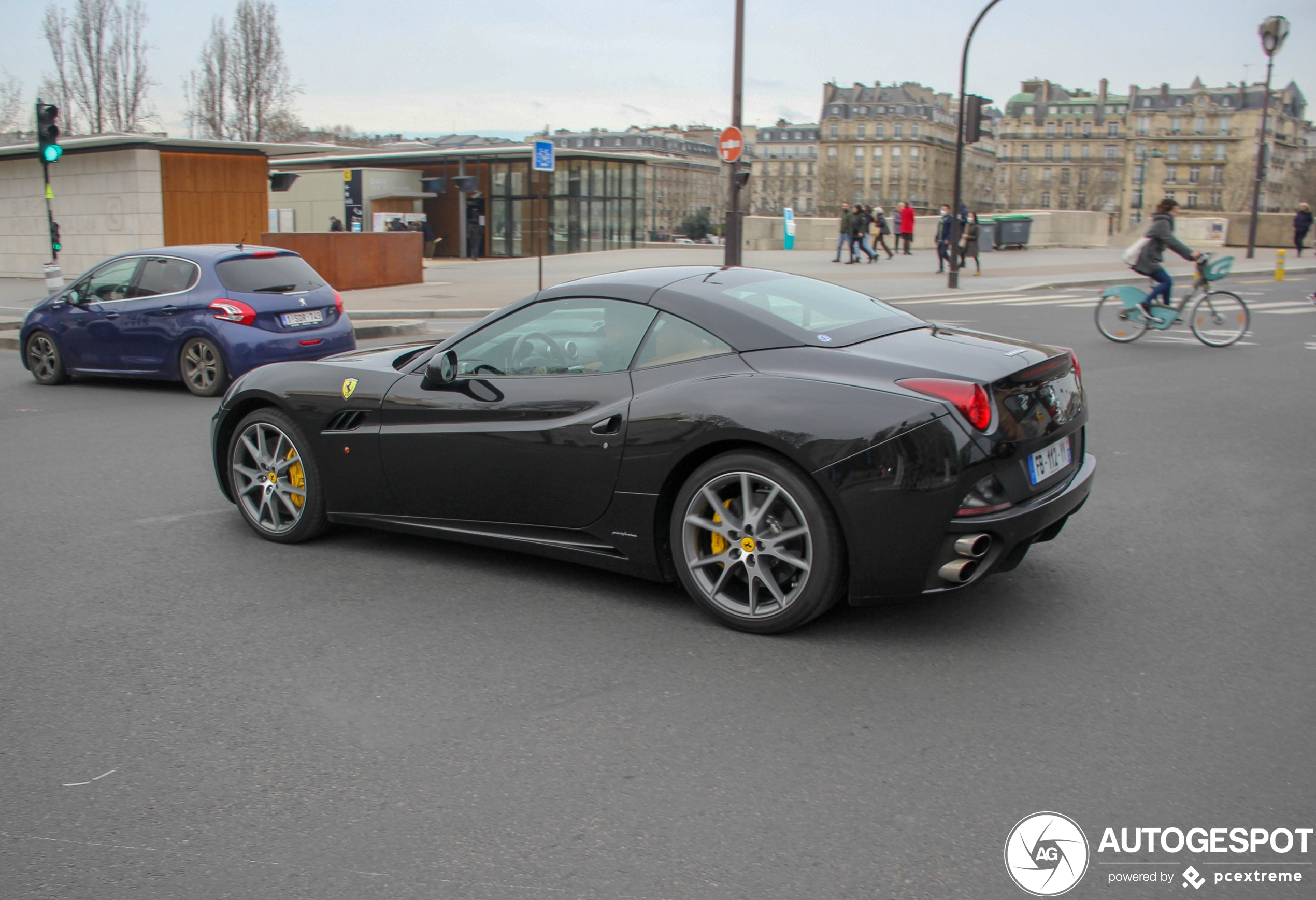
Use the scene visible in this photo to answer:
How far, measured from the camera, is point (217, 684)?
155 inches

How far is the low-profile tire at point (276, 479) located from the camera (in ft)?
18.3

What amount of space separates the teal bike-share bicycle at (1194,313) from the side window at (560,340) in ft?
37.1

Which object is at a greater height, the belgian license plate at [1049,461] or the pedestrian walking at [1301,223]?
the pedestrian walking at [1301,223]

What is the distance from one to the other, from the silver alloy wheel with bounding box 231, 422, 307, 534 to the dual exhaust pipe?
3080mm

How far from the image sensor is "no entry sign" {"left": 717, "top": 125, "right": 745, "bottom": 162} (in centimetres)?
2086

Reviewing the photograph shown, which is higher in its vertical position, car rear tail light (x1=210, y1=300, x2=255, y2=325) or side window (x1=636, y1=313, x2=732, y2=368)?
side window (x1=636, y1=313, x2=732, y2=368)

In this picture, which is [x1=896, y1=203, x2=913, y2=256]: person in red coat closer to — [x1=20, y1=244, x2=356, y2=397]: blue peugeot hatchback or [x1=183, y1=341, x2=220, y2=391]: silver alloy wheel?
[x1=20, y1=244, x2=356, y2=397]: blue peugeot hatchback

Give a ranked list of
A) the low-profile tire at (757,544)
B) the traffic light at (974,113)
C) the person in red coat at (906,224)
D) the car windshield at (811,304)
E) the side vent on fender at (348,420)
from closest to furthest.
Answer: the low-profile tire at (757,544), the car windshield at (811,304), the side vent on fender at (348,420), the traffic light at (974,113), the person in red coat at (906,224)

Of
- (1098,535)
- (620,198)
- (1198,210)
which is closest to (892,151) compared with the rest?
(1198,210)

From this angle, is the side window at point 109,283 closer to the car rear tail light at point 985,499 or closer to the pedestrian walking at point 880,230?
the car rear tail light at point 985,499

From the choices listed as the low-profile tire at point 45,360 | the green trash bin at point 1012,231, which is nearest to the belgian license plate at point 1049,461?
the low-profile tire at point 45,360

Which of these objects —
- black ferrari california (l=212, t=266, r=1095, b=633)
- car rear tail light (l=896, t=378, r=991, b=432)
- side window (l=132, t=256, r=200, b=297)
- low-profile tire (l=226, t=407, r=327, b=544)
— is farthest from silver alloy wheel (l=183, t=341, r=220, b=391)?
car rear tail light (l=896, t=378, r=991, b=432)

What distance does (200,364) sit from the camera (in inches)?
445

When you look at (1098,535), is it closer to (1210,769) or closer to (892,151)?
(1210,769)
